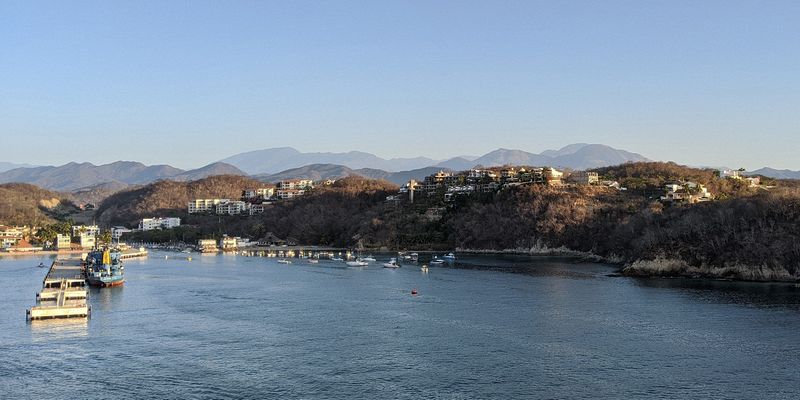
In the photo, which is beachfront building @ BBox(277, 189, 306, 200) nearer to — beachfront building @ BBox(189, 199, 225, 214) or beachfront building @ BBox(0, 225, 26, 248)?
beachfront building @ BBox(189, 199, 225, 214)

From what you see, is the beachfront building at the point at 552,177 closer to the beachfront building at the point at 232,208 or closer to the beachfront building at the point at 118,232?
the beachfront building at the point at 232,208

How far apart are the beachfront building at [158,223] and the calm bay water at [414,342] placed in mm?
84598

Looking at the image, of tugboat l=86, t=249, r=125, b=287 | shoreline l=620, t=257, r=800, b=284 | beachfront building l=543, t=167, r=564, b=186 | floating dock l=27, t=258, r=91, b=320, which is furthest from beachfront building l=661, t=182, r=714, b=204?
floating dock l=27, t=258, r=91, b=320

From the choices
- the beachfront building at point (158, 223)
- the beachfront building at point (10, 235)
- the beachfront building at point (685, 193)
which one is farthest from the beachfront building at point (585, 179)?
the beachfront building at point (10, 235)

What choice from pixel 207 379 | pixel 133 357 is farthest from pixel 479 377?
pixel 133 357

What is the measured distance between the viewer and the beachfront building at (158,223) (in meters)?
130

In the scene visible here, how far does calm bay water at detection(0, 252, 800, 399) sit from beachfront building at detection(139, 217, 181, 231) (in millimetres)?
84598

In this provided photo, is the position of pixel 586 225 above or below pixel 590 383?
above

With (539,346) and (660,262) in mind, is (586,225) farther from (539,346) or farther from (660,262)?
(539,346)

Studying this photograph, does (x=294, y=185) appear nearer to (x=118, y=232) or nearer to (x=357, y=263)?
(x=118, y=232)

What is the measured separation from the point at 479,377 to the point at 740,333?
13.3 meters

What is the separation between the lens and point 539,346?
2647 centimetres

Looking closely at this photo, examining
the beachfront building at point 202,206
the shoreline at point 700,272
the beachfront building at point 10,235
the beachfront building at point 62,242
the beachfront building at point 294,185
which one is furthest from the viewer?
the beachfront building at point 294,185

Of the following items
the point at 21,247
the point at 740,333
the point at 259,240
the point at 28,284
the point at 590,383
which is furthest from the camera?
the point at 259,240
